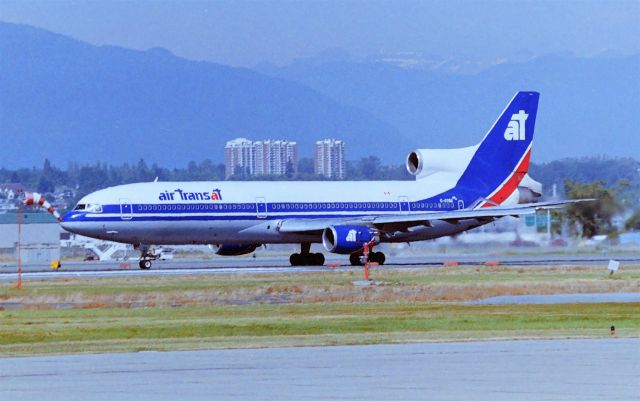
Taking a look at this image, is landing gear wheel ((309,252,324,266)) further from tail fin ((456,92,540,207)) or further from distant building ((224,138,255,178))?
distant building ((224,138,255,178))

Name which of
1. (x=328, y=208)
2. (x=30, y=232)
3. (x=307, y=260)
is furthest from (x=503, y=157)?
(x=30, y=232)

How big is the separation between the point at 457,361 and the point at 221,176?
161m

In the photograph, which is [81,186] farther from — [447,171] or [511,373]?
[511,373]

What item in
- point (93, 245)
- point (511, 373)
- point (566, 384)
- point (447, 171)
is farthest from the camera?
point (93, 245)

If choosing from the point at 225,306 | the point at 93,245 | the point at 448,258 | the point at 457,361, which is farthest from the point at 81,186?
the point at 457,361

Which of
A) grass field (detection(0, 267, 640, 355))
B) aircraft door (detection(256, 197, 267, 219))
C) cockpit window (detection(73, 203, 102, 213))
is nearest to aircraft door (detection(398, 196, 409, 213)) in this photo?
aircraft door (detection(256, 197, 267, 219))

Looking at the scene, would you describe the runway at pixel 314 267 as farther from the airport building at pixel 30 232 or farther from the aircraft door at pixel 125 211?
the airport building at pixel 30 232

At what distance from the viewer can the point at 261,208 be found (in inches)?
2174

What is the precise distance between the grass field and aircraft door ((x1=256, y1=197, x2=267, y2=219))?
22.5 feet

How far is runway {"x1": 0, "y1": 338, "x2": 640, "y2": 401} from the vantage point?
60.0 ft

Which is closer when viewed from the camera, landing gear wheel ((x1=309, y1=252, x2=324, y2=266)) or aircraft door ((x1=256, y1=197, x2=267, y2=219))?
aircraft door ((x1=256, y1=197, x2=267, y2=219))

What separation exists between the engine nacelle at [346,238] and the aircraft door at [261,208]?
2.64m

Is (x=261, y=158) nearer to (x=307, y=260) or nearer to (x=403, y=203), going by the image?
(x=403, y=203)

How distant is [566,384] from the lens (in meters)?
18.9
